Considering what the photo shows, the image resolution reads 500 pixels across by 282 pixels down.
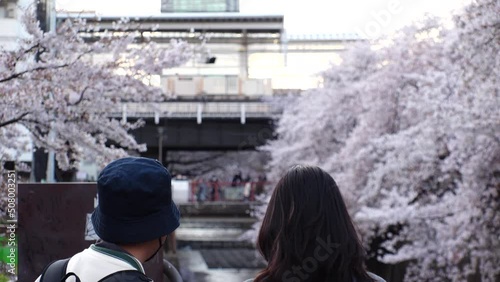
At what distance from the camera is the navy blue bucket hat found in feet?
5.40

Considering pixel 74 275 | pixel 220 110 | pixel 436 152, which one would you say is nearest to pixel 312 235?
pixel 74 275

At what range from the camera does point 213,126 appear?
27.2 m

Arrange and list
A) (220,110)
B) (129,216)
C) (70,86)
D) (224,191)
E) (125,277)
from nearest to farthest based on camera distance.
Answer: (125,277)
(129,216)
(70,86)
(220,110)
(224,191)

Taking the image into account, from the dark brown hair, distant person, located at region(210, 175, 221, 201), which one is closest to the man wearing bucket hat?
the dark brown hair

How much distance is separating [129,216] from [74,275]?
223 millimetres

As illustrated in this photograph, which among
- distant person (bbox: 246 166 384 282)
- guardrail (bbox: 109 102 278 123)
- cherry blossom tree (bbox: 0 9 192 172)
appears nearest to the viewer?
distant person (bbox: 246 166 384 282)

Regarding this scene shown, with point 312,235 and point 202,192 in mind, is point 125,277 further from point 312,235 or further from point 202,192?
A: point 202,192

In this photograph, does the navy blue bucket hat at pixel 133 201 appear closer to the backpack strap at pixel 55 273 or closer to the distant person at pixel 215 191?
the backpack strap at pixel 55 273

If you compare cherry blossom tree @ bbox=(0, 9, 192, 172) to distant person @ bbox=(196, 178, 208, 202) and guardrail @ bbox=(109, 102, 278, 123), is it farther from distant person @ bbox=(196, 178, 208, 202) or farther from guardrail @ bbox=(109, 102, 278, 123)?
Answer: distant person @ bbox=(196, 178, 208, 202)

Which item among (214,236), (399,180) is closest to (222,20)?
(214,236)

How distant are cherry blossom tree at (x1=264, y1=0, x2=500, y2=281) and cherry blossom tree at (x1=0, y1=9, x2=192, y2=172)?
447cm

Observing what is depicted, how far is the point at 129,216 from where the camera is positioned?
1673 mm

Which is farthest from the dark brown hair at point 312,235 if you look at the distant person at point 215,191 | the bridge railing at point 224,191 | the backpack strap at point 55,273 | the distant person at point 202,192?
the distant person at point 215,191

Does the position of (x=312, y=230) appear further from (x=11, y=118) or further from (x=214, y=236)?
(x=214, y=236)
